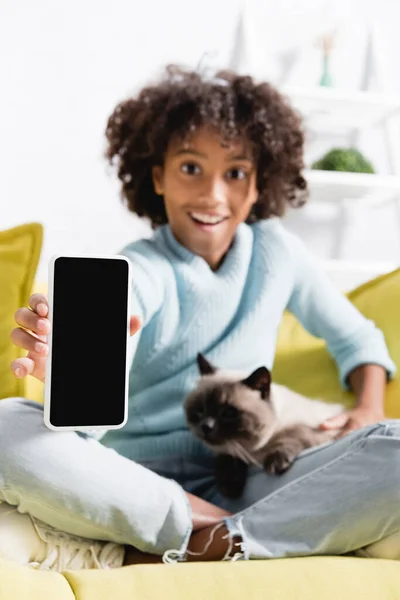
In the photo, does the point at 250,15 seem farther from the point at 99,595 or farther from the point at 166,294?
the point at 99,595

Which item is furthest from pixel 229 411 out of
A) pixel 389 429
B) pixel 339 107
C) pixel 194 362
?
pixel 339 107

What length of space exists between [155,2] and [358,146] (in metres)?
0.59

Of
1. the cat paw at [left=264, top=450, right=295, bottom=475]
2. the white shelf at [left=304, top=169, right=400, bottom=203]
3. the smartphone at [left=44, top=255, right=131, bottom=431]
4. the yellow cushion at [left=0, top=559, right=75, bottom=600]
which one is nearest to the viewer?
the yellow cushion at [left=0, top=559, right=75, bottom=600]

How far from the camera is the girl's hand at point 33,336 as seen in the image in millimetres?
852

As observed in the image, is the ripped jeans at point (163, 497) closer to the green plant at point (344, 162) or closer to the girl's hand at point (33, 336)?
the girl's hand at point (33, 336)

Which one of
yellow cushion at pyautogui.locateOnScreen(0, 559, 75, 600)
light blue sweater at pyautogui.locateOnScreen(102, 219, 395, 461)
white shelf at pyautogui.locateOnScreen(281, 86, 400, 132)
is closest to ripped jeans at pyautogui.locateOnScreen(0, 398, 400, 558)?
yellow cushion at pyautogui.locateOnScreen(0, 559, 75, 600)

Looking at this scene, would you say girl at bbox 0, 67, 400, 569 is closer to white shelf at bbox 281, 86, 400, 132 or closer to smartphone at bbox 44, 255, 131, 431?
smartphone at bbox 44, 255, 131, 431

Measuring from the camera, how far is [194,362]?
1.23m

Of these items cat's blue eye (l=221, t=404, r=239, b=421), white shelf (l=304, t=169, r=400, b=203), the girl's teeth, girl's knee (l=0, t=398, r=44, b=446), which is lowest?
cat's blue eye (l=221, t=404, r=239, b=421)

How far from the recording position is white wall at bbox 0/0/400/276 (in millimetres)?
1646

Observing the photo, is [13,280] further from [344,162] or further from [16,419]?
[344,162]

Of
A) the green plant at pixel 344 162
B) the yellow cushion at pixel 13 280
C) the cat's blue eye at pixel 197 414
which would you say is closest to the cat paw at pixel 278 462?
the cat's blue eye at pixel 197 414

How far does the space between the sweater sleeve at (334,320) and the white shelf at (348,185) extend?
0.31 metres

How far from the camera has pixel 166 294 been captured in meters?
1.24
